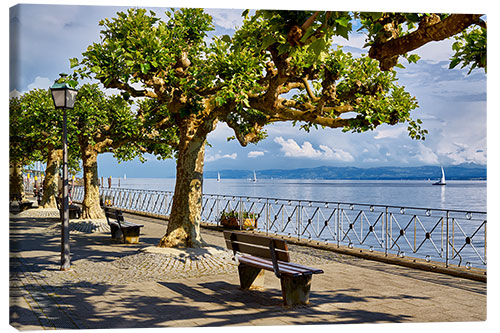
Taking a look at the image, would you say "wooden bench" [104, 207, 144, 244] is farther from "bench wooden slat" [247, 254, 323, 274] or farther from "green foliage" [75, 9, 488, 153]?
"bench wooden slat" [247, 254, 323, 274]

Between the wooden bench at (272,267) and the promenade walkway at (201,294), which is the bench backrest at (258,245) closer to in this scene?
the wooden bench at (272,267)

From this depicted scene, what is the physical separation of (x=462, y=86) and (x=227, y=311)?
121ft

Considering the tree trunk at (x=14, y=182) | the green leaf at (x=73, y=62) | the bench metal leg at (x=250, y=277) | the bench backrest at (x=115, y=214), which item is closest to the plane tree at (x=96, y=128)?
the tree trunk at (x=14, y=182)

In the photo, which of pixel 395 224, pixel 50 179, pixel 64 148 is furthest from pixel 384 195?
pixel 64 148

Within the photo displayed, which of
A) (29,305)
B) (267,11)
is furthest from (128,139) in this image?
(267,11)

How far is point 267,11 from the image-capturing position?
168 inches

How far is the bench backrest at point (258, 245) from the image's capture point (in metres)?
6.21

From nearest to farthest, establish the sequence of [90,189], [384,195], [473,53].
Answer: [473,53]
[90,189]
[384,195]

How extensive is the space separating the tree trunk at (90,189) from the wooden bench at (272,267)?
34.2 feet

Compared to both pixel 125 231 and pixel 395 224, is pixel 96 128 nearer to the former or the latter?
pixel 125 231

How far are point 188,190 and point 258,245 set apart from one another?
11.7 ft

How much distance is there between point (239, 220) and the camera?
15094 mm

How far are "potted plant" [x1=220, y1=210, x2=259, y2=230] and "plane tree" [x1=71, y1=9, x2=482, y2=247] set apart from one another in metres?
4.40

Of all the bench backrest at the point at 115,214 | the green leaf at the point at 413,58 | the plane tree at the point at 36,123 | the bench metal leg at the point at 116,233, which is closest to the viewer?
the green leaf at the point at 413,58
